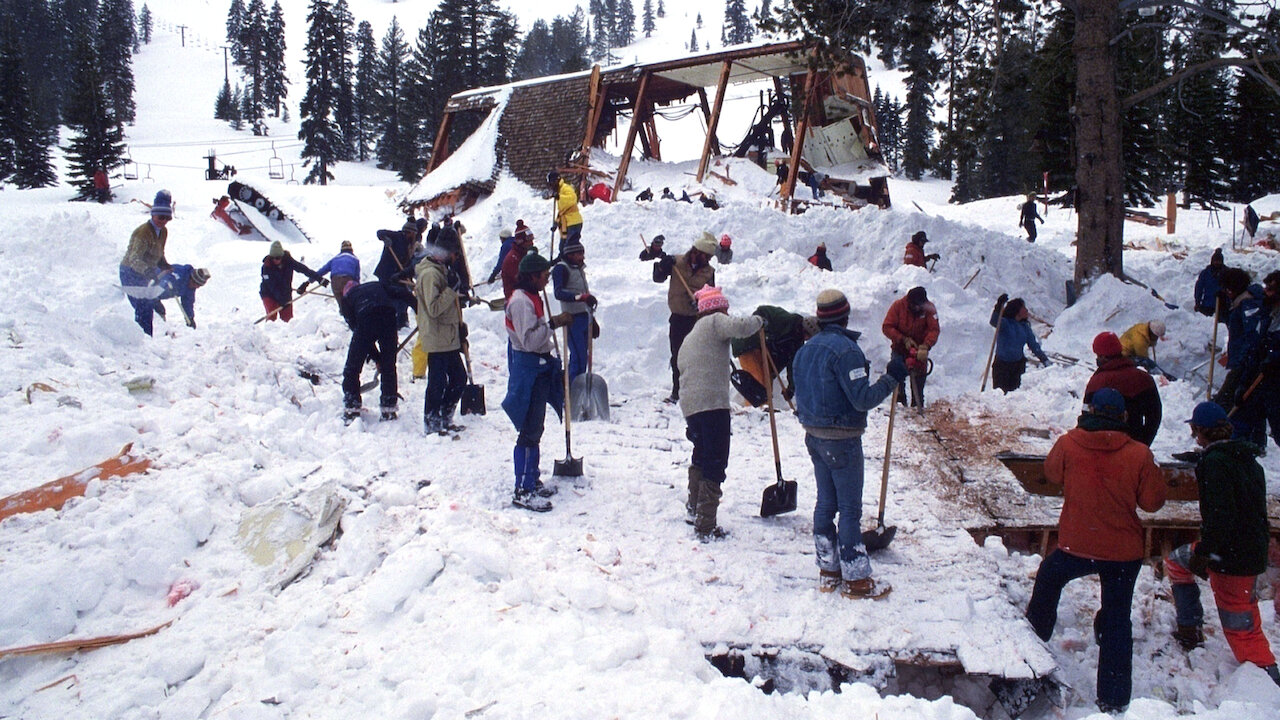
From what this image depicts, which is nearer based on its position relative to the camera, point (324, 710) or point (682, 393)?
point (324, 710)

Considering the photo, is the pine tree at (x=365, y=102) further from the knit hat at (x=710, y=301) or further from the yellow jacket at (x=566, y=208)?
the knit hat at (x=710, y=301)

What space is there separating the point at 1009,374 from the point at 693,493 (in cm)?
515

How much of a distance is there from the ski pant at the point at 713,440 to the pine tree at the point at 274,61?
67875 millimetres

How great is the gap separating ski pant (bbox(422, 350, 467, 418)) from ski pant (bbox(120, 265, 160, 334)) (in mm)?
3298

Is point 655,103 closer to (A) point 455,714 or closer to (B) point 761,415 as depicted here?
(B) point 761,415

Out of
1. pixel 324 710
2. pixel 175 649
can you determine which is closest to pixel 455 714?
pixel 324 710

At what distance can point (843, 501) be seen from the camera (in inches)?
164

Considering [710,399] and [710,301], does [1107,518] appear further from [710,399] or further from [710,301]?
[710,301]

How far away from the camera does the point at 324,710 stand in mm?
2930

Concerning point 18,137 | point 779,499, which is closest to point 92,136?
point 18,137

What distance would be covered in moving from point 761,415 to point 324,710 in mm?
5697

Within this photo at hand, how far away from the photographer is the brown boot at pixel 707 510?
15.7 ft

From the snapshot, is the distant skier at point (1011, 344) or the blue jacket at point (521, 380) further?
the distant skier at point (1011, 344)

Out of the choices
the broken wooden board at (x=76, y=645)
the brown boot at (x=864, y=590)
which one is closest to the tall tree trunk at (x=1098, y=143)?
the brown boot at (x=864, y=590)
